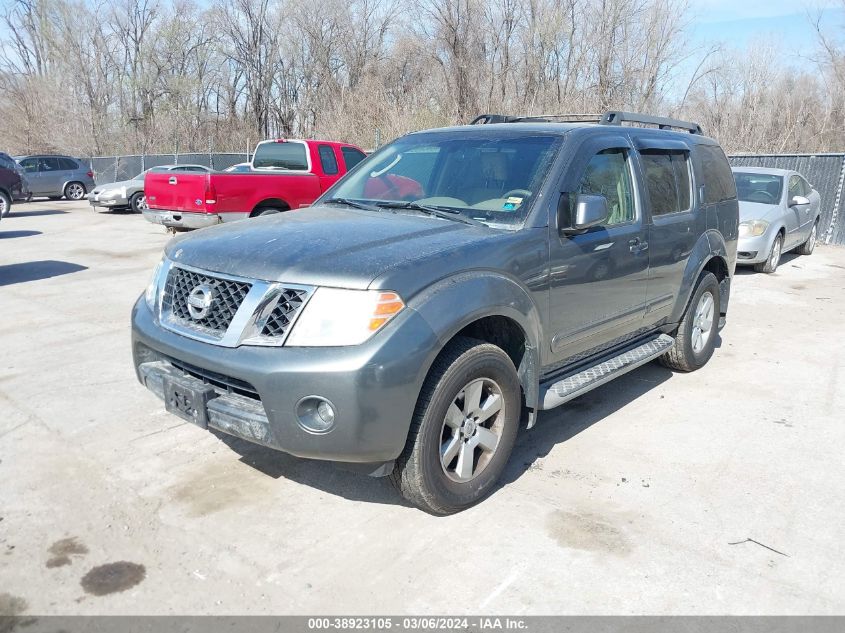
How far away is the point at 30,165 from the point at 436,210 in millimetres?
25337

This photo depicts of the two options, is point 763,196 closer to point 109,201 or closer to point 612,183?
point 612,183

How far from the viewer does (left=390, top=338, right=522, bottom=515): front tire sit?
10.4ft

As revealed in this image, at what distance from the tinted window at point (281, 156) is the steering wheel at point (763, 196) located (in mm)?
7645

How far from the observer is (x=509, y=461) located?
13.6 ft

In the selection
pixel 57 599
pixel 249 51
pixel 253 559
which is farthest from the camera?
pixel 249 51

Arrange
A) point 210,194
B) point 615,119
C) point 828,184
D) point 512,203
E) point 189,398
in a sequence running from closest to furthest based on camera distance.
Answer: point 189,398
point 512,203
point 615,119
point 210,194
point 828,184

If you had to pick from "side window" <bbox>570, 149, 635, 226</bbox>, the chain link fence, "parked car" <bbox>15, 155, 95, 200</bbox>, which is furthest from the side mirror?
"parked car" <bbox>15, 155, 95, 200</bbox>

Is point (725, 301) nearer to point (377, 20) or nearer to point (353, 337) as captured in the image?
point (353, 337)

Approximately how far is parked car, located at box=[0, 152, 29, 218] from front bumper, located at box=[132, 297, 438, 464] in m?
16.3

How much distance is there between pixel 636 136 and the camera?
16.1 feet

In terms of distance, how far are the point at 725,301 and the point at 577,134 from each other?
2.82 m

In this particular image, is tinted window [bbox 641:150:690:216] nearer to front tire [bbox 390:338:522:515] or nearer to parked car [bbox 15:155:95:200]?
front tire [bbox 390:338:522:515]

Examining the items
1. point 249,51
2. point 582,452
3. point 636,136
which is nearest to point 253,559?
point 582,452

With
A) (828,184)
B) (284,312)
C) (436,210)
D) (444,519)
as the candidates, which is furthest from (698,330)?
(828,184)
